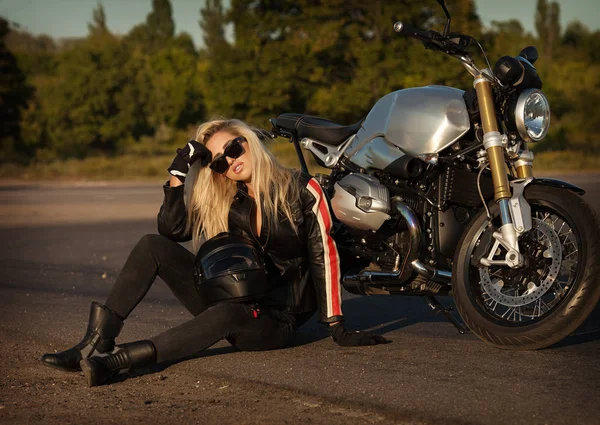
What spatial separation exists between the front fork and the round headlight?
129 millimetres

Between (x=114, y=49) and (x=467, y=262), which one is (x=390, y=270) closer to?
(x=467, y=262)

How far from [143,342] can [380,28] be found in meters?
38.6

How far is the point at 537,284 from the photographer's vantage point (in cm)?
456

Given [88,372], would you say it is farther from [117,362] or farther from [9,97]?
[9,97]

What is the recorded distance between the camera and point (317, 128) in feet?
18.8

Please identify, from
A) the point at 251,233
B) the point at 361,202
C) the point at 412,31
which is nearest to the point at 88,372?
the point at 251,233

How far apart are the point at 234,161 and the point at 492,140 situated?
141 centimetres

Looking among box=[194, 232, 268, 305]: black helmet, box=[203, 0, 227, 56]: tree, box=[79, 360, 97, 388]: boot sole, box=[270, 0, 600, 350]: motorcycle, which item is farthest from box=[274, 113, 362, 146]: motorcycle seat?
box=[203, 0, 227, 56]: tree

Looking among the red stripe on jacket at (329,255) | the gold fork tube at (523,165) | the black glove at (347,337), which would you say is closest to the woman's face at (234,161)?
the red stripe on jacket at (329,255)

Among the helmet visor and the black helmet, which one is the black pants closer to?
the black helmet

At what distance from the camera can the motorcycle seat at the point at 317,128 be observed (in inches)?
219

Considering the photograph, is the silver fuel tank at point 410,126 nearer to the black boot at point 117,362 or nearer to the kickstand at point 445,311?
the kickstand at point 445,311

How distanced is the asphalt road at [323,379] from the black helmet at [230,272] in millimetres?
382

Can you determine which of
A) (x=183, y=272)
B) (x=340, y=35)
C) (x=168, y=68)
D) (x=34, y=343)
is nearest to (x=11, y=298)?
(x=34, y=343)
